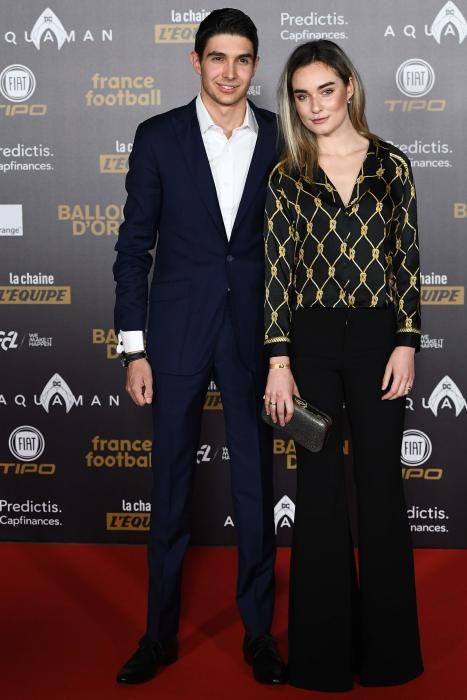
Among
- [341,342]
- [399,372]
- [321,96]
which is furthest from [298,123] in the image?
[399,372]

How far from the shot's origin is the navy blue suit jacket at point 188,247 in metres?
2.42

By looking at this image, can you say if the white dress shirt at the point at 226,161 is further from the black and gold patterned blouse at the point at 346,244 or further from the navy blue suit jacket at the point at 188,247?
the black and gold patterned blouse at the point at 346,244

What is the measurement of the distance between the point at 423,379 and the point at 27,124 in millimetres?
1855

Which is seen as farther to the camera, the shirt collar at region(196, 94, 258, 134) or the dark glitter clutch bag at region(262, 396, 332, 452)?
the shirt collar at region(196, 94, 258, 134)

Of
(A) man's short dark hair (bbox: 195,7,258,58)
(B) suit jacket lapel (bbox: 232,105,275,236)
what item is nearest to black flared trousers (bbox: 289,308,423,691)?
(B) suit jacket lapel (bbox: 232,105,275,236)

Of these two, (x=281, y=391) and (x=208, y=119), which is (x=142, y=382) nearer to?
(x=281, y=391)

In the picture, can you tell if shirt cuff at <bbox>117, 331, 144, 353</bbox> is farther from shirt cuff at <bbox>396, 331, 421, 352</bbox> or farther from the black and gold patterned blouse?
shirt cuff at <bbox>396, 331, 421, 352</bbox>

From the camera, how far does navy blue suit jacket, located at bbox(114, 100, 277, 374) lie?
2424 millimetres

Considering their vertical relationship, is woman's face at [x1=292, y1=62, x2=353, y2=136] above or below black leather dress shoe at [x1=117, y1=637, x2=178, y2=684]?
above

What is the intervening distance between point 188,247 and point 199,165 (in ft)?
0.74

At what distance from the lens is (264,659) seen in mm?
2457

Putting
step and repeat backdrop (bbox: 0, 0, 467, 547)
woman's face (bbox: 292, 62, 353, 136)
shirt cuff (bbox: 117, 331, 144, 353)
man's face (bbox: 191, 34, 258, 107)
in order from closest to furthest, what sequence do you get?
woman's face (bbox: 292, 62, 353, 136)
man's face (bbox: 191, 34, 258, 107)
shirt cuff (bbox: 117, 331, 144, 353)
step and repeat backdrop (bbox: 0, 0, 467, 547)

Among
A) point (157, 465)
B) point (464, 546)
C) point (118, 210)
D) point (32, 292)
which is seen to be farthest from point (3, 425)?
point (464, 546)

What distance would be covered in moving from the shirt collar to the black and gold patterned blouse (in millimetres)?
282
